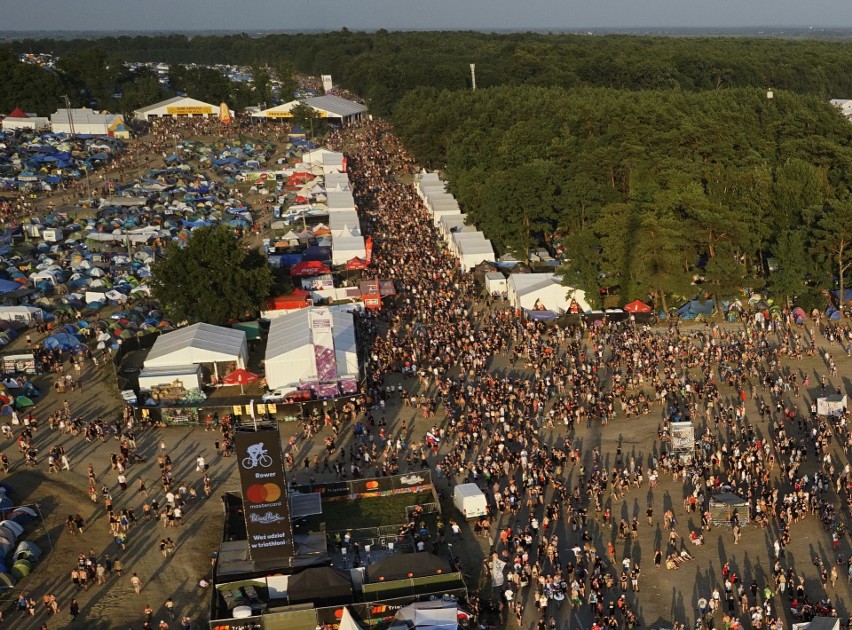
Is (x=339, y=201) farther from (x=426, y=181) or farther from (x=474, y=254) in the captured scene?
(x=474, y=254)

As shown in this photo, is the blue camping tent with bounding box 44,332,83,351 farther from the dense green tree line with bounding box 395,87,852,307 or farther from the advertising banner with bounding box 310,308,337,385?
the dense green tree line with bounding box 395,87,852,307

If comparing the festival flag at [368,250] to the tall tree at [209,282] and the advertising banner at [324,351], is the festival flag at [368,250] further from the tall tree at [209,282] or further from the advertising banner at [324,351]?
the advertising banner at [324,351]

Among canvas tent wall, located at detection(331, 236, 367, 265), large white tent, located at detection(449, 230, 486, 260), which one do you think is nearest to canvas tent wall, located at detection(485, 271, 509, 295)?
large white tent, located at detection(449, 230, 486, 260)

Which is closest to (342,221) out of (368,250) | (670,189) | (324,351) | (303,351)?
(368,250)

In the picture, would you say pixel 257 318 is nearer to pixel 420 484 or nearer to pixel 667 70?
pixel 420 484

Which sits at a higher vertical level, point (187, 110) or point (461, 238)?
point (187, 110)

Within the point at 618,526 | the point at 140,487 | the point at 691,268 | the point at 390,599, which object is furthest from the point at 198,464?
the point at 691,268

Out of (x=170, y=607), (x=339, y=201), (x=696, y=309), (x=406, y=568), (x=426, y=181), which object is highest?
(x=339, y=201)

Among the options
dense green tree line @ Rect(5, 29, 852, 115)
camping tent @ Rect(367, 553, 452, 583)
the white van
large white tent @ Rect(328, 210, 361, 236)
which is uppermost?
dense green tree line @ Rect(5, 29, 852, 115)
